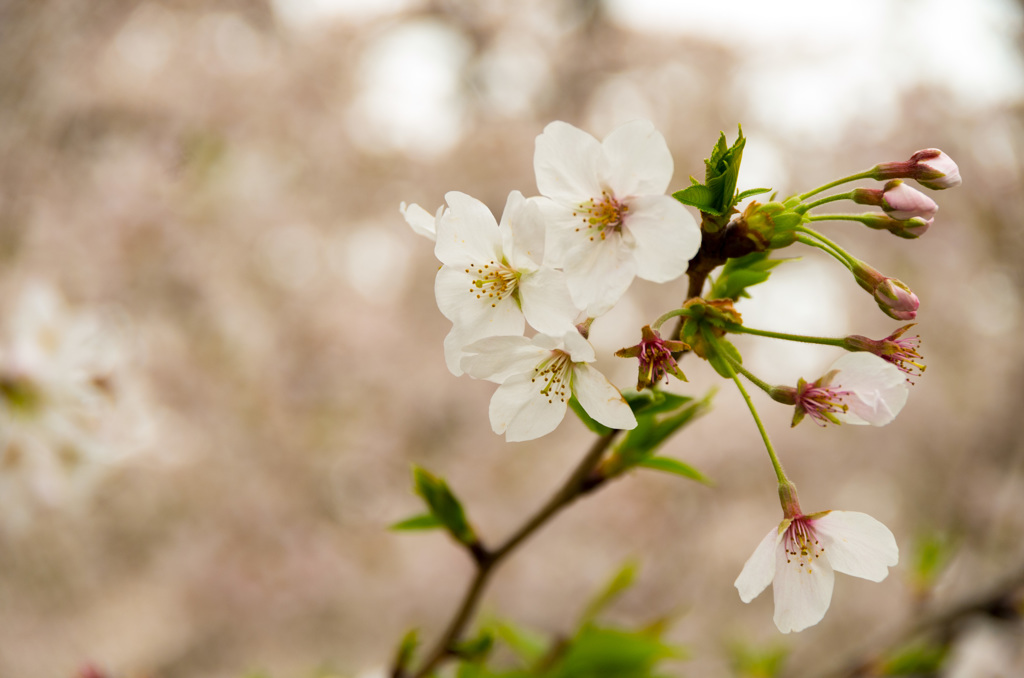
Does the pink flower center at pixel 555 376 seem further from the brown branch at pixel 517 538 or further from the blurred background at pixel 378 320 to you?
the blurred background at pixel 378 320

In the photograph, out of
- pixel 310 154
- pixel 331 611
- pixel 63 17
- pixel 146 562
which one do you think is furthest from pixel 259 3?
pixel 331 611

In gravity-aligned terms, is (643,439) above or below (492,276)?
below

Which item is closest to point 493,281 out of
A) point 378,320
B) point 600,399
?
point 600,399

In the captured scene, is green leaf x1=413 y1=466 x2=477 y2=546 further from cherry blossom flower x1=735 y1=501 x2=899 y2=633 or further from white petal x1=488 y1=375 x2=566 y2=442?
cherry blossom flower x1=735 y1=501 x2=899 y2=633

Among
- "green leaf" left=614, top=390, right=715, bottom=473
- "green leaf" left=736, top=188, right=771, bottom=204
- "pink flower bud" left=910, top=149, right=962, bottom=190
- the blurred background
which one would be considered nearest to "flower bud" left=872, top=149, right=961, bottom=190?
"pink flower bud" left=910, top=149, right=962, bottom=190

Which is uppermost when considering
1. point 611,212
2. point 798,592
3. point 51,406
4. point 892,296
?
point 51,406

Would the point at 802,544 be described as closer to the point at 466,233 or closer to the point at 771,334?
the point at 771,334
